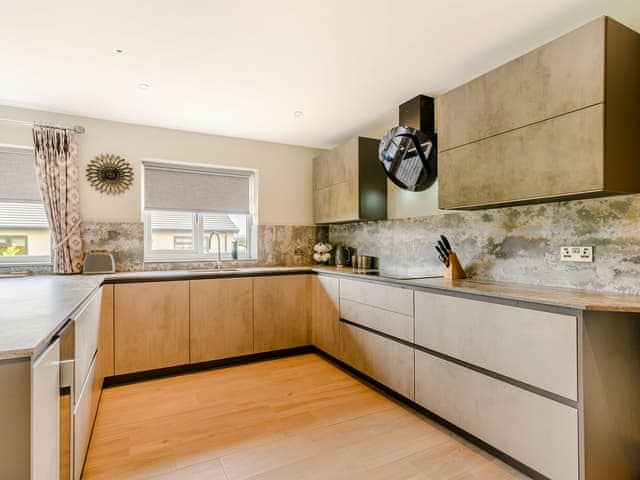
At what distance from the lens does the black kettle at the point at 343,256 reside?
3908 mm

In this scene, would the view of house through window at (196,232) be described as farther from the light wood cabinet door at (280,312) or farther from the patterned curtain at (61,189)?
the light wood cabinet door at (280,312)

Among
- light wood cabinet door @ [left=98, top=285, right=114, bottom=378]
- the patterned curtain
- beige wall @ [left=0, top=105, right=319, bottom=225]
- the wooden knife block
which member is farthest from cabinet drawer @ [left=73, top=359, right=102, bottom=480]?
the wooden knife block

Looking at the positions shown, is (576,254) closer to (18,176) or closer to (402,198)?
(402,198)

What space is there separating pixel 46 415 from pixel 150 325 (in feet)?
6.69

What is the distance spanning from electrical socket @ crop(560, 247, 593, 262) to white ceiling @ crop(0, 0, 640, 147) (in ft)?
3.78

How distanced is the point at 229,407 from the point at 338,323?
46.4 inches

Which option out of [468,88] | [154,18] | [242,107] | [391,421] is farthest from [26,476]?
[242,107]

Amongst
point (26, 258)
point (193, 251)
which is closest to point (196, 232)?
point (193, 251)

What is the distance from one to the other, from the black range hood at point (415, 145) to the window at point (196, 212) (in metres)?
1.84

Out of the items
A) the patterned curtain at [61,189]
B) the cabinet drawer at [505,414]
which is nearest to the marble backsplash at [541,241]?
the cabinet drawer at [505,414]

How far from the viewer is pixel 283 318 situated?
3.50m

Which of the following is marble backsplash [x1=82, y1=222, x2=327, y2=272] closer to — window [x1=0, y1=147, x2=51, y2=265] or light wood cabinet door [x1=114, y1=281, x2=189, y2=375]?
window [x1=0, y1=147, x2=51, y2=265]

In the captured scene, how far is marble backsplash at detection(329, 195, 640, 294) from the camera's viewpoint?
1748mm

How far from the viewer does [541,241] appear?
210 cm
